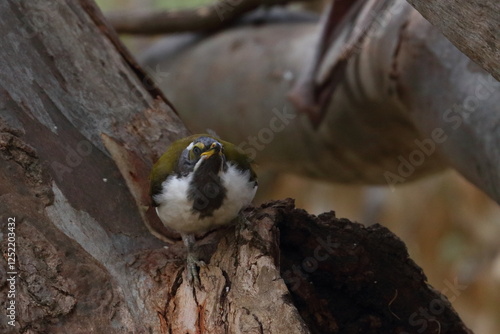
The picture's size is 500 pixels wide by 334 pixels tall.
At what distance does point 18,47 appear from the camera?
280 centimetres

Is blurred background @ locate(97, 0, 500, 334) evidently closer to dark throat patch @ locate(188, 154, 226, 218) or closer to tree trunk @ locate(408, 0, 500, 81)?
dark throat patch @ locate(188, 154, 226, 218)

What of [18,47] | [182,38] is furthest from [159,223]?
[182,38]

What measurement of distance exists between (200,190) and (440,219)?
20.2 feet

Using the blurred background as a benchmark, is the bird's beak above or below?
above

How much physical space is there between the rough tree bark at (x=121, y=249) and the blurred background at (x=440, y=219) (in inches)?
182

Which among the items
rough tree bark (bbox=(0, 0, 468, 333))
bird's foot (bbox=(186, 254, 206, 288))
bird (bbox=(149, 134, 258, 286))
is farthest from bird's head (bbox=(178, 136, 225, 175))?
bird's foot (bbox=(186, 254, 206, 288))

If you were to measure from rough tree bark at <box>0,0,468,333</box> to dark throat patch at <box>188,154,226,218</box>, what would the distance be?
A: 11 cm

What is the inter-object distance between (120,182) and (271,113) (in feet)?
8.51

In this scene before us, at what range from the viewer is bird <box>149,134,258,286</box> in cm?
257

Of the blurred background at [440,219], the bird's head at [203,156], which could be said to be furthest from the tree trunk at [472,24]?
the blurred background at [440,219]

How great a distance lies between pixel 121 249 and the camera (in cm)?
255

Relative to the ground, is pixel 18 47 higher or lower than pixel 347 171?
higher

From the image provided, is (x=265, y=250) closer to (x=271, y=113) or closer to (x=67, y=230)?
(x=67, y=230)

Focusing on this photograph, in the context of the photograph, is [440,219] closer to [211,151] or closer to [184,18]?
[184,18]
